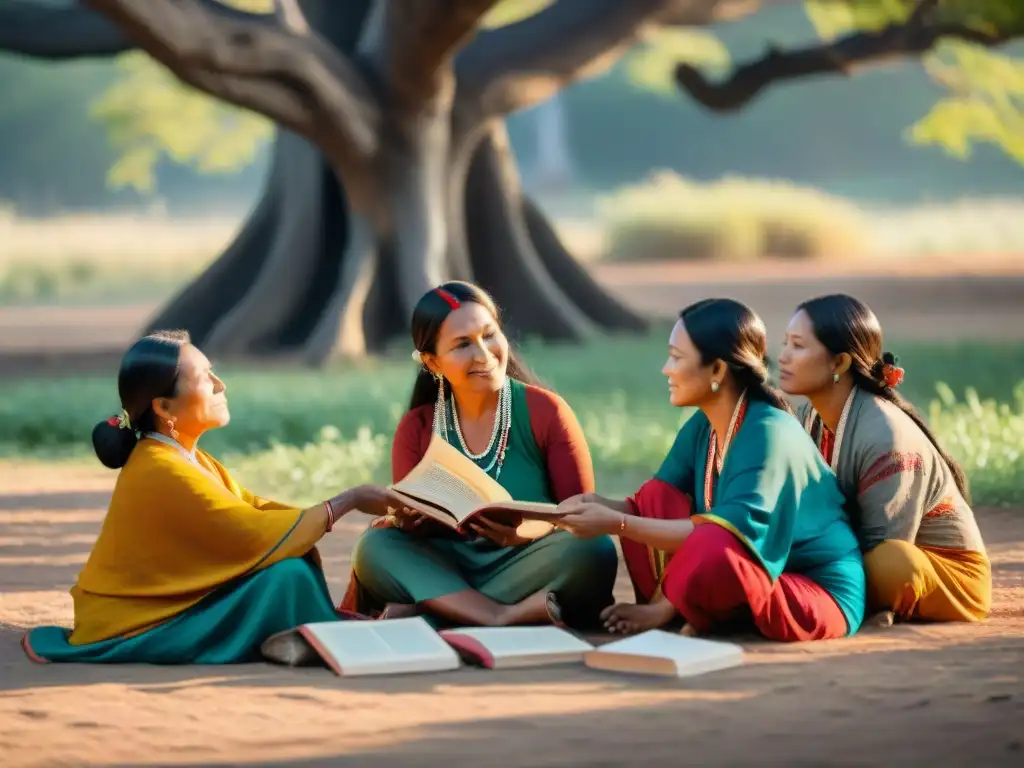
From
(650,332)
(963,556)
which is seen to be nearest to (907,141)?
(650,332)

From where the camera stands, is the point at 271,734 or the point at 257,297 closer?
the point at 271,734

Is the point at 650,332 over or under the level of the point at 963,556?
over

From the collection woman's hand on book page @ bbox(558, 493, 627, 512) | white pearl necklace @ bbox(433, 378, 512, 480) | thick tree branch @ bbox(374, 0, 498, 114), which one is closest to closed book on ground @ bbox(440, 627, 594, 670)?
woman's hand on book page @ bbox(558, 493, 627, 512)

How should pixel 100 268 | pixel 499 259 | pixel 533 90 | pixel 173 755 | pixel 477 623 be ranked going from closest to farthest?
pixel 173 755
pixel 477 623
pixel 533 90
pixel 499 259
pixel 100 268

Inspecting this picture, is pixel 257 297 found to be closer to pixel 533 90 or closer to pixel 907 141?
pixel 533 90

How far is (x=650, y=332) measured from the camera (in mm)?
16922

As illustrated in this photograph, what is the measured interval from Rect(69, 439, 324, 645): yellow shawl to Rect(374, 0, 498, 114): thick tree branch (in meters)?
6.72

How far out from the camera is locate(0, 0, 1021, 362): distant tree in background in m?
13.0

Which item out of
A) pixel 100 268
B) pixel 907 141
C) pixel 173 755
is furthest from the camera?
pixel 907 141

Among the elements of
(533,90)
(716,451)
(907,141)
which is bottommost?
(716,451)

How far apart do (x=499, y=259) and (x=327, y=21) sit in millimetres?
2689

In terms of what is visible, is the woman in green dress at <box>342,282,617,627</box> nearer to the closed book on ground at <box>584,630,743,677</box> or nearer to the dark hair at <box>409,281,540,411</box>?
the dark hair at <box>409,281,540,411</box>

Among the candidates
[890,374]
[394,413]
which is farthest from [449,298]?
[394,413]

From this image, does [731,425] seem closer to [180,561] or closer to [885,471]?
[885,471]
